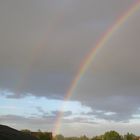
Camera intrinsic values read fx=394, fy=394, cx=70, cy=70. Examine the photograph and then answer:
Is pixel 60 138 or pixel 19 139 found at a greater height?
pixel 60 138

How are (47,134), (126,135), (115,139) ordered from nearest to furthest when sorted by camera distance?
(47,134) < (115,139) < (126,135)

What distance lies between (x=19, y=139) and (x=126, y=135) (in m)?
142

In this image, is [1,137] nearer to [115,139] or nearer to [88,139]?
[115,139]

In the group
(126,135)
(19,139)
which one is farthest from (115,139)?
(19,139)

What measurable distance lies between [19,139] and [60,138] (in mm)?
145625

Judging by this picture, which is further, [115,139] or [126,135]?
[126,135]

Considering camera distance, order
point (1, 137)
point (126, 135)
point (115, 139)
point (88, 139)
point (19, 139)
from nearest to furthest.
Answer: point (1, 137) < point (19, 139) < point (115, 139) < point (126, 135) < point (88, 139)

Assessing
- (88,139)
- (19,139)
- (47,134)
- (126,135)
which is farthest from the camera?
(88,139)

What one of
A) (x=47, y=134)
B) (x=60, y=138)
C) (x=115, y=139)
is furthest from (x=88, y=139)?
(x=47, y=134)

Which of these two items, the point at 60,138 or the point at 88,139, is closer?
the point at 60,138

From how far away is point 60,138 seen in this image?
17350 cm

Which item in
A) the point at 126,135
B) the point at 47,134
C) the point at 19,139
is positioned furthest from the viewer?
the point at 126,135

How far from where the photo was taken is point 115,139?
465 ft

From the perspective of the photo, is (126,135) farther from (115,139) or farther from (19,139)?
(19,139)
